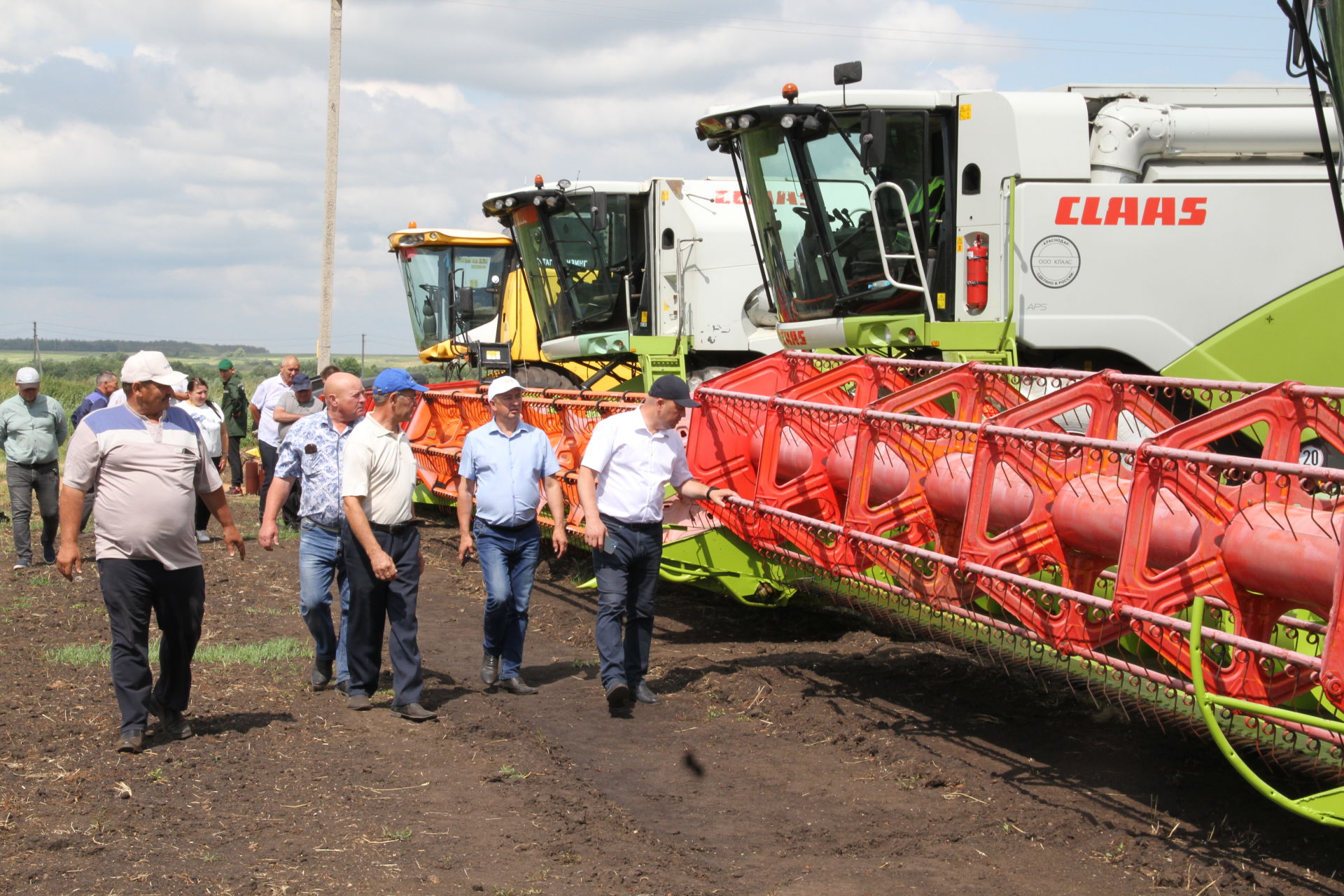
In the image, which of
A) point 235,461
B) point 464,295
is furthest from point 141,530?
point 464,295

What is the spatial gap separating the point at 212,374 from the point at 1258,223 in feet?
185

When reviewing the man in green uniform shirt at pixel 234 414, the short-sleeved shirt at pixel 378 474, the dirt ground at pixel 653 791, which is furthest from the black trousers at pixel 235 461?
the short-sleeved shirt at pixel 378 474

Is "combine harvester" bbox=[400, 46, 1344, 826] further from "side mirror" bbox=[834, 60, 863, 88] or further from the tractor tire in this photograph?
the tractor tire

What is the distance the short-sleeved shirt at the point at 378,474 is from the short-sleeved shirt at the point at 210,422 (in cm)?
630

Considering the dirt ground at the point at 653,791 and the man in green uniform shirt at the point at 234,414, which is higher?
the man in green uniform shirt at the point at 234,414

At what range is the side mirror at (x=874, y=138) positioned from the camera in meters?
8.64

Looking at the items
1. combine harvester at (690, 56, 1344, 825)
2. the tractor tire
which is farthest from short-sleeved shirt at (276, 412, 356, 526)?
the tractor tire

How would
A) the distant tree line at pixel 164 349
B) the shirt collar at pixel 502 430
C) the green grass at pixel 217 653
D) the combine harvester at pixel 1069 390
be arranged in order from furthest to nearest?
the distant tree line at pixel 164 349 < the green grass at pixel 217 653 < the shirt collar at pixel 502 430 < the combine harvester at pixel 1069 390

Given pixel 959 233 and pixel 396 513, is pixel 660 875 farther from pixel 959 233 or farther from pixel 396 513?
pixel 959 233

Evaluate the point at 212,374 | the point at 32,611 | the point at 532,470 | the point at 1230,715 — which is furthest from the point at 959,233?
the point at 212,374

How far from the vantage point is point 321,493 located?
6.77 m

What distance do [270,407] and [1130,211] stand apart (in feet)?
26.9

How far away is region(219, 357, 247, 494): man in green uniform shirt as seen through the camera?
1695cm

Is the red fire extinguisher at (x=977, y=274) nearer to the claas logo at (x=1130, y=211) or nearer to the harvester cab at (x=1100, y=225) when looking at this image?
the harvester cab at (x=1100, y=225)
